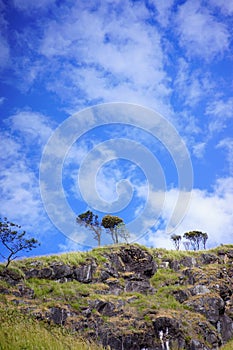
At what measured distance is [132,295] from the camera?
28828 mm

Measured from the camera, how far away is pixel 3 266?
2727cm

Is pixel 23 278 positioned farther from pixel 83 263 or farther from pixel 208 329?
pixel 208 329

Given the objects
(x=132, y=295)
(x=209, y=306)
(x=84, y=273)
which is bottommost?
(x=209, y=306)

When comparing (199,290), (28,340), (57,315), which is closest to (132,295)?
(199,290)

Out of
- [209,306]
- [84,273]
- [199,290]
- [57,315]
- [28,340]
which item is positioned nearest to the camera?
[28,340]

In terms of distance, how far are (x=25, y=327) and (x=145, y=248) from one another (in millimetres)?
28245

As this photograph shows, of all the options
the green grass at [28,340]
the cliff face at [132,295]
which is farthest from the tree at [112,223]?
the green grass at [28,340]

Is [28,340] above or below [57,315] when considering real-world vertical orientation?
below

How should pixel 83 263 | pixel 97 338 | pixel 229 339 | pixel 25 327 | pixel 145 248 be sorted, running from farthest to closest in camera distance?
pixel 145 248 < pixel 83 263 < pixel 229 339 < pixel 97 338 < pixel 25 327

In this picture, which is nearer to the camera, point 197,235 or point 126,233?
point 126,233

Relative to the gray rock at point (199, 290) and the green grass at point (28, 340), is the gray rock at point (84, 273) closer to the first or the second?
the gray rock at point (199, 290)

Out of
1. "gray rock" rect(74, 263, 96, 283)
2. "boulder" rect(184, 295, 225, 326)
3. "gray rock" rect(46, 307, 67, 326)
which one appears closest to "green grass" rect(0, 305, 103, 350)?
"gray rock" rect(46, 307, 67, 326)

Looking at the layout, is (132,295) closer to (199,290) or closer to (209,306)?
(199,290)

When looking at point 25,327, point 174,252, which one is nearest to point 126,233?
point 174,252
